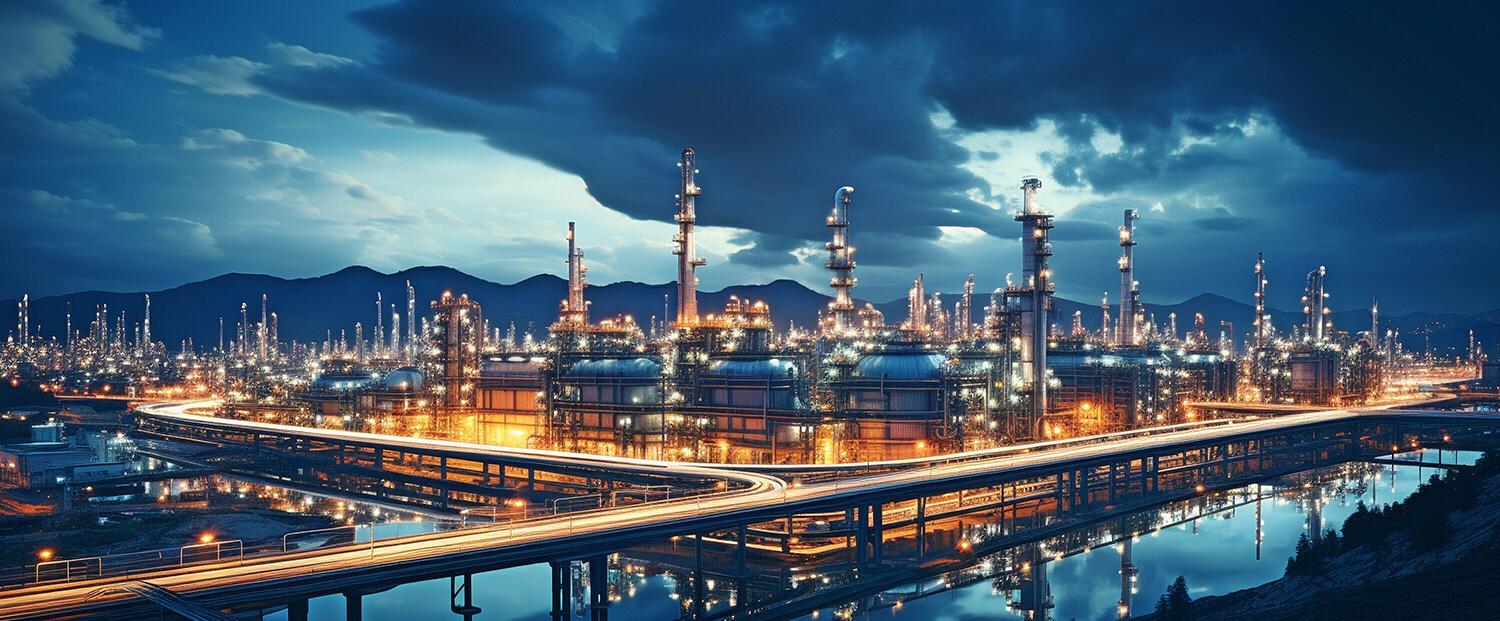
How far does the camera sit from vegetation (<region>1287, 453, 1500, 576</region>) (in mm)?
47500

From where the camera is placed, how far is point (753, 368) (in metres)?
85.9

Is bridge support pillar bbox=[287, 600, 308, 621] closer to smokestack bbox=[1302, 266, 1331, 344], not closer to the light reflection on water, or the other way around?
the light reflection on water

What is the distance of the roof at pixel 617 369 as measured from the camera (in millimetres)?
91500

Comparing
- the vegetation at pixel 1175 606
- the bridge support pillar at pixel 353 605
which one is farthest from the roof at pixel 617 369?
the bridge support pillar at pixel 353 605

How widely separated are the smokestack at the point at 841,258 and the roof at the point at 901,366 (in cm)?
2506

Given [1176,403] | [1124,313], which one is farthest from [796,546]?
[1124,313]

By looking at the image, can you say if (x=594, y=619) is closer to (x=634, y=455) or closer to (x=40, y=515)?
(x=634, y=455)

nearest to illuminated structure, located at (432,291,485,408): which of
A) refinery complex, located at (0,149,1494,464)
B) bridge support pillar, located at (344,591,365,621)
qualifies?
refinery complex, located at (0,149,1494,464)

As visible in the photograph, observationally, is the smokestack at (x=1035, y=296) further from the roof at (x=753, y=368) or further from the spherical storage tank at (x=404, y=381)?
the spherical storage tank at (x=404, y=381)

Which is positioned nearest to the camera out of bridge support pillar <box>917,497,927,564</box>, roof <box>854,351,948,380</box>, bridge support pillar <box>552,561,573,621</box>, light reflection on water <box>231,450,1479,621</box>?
bridge support pillar <box>552,561,573,621</box>

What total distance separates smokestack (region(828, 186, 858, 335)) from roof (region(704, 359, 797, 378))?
2655 cm

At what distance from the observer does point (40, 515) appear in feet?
253

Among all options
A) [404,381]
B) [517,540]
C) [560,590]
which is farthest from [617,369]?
[517,540]

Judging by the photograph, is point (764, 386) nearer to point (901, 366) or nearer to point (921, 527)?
point (901, 366)
